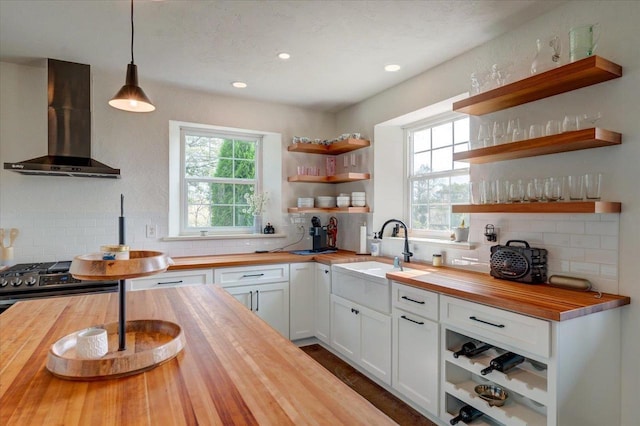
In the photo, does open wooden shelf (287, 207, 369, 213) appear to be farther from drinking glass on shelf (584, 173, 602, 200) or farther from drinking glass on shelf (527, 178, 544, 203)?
drinking glass on shelf (584, 173, 602, 200)

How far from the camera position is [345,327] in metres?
3.22

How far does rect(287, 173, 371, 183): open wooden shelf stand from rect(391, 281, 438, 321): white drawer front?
146 cm

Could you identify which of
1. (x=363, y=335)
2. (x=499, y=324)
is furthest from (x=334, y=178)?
(x=499, y=324)

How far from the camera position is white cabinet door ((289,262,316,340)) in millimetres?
3611

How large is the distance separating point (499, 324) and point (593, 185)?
3.07 ft

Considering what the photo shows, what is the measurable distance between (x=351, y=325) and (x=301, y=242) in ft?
4.80

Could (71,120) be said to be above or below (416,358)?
above

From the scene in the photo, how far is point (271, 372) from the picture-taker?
39.1 inches

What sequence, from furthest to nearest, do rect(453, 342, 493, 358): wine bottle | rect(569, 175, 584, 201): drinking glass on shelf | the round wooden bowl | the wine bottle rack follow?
rect(453, 342, 493, 358): wine bottle < rect(569, 175, 584, 201): drinking glass on shelf < the wine bottle rack < the round wooden bowl

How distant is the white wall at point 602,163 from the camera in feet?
6.27

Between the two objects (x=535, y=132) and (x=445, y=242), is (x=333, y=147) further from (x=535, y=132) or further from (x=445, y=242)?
(x=535, y=132)

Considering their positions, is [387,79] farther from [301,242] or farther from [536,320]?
[536,320]

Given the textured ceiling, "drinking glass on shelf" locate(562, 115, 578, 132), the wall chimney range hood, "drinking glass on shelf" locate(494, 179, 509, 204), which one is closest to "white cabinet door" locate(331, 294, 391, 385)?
"drinking glass on shelf" locate(494, 179, 509, 204)

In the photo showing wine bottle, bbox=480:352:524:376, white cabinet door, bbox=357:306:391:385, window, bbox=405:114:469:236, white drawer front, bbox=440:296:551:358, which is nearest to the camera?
white drawer front, bbox=440:296:551:358
